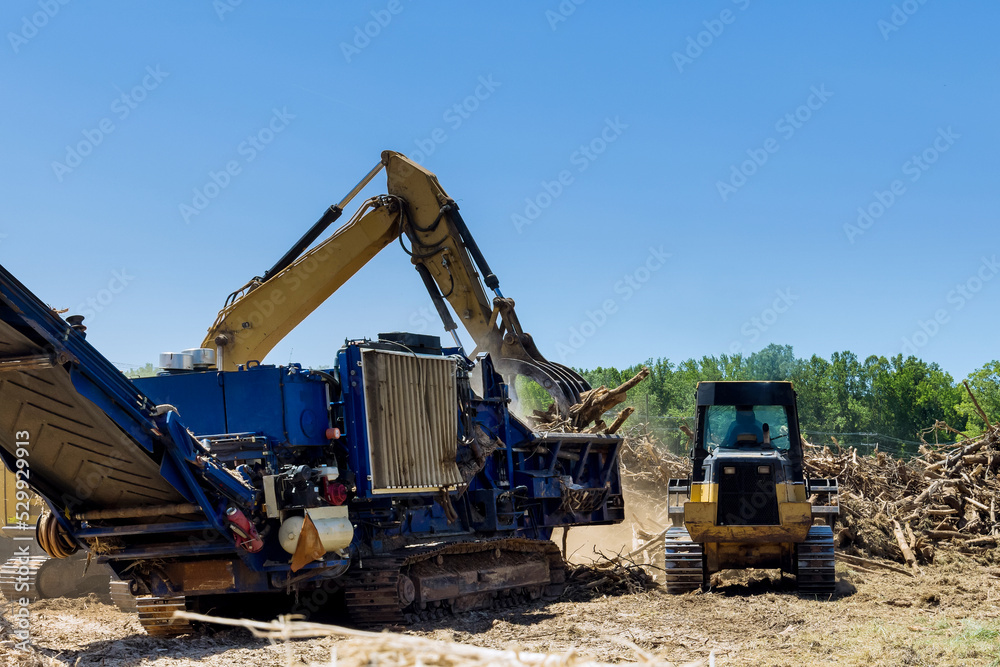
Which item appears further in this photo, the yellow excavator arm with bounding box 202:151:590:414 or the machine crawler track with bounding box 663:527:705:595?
the yellow excavator arm with bounding box 202:151:590:414

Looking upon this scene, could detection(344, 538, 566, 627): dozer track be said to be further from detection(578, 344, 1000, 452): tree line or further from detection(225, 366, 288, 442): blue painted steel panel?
detection(578, 344, 1000, 452): tree line

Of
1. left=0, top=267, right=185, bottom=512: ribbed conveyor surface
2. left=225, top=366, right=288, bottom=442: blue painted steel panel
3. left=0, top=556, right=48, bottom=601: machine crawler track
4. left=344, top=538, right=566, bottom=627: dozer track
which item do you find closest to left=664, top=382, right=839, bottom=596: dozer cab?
left=344, top=538, right=566, bottom=627: dozer track

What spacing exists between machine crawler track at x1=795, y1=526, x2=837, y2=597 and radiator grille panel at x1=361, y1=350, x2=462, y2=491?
168 inches

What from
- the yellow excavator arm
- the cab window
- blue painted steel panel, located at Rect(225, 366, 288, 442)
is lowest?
the cab window

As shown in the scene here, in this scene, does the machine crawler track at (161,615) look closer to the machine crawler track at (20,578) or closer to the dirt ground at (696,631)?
the dirt ground at (696,631)

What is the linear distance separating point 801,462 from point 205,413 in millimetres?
7086

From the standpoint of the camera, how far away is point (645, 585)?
14.0 metres

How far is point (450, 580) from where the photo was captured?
37.0ft

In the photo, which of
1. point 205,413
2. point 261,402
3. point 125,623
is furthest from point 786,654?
point 125,623

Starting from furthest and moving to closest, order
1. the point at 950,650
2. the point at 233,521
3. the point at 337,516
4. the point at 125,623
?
1. the point at 125,623
2. the point at 337,516
3. the point at 233,521
4. the point at 950,650

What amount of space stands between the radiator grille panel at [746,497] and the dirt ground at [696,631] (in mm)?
920

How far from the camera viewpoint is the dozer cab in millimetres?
11961

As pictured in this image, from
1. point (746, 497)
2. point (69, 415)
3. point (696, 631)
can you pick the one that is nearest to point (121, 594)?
point (69, 415)

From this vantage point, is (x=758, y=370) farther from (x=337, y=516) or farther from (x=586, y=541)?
(x=337, y=516)
